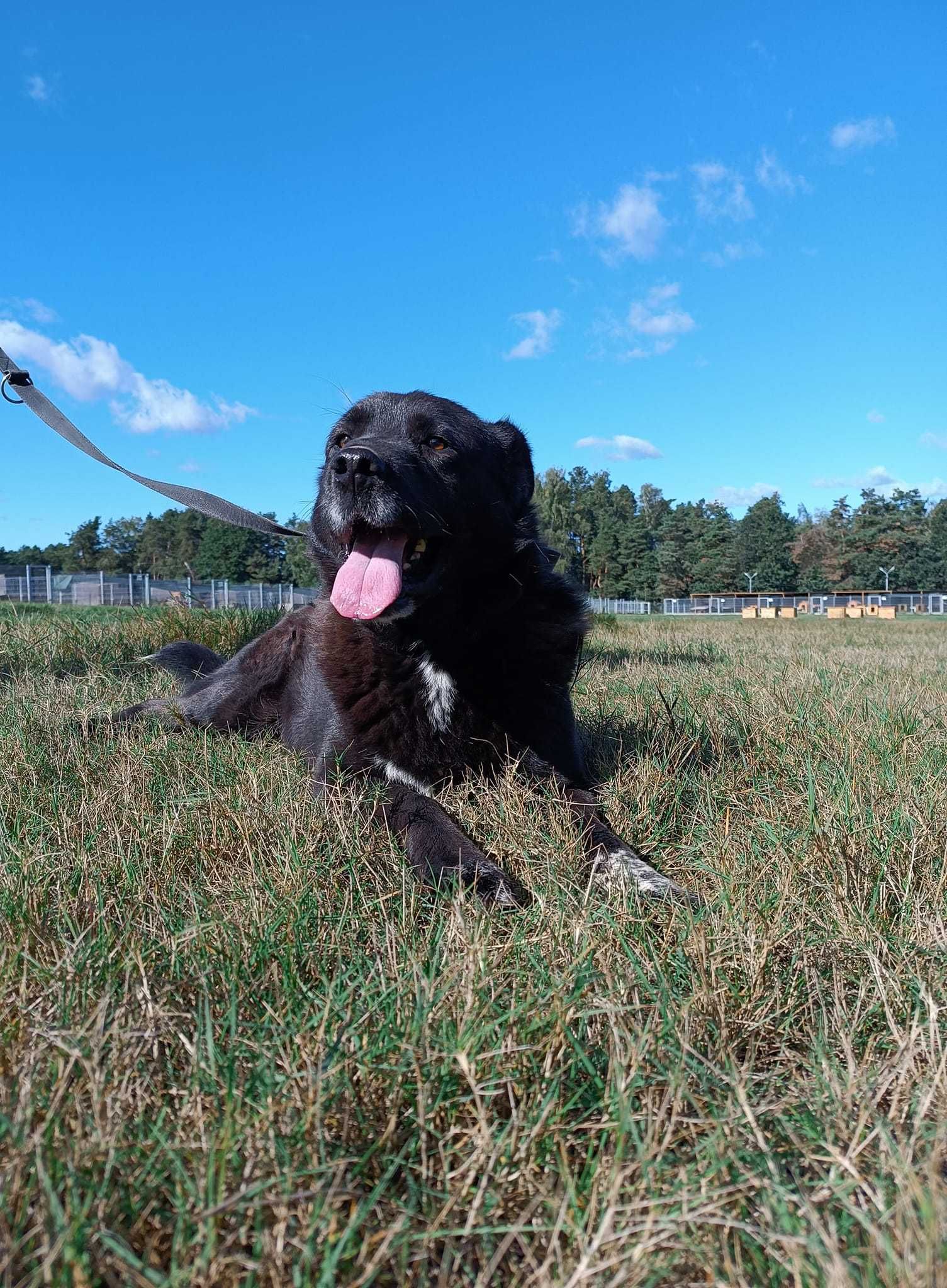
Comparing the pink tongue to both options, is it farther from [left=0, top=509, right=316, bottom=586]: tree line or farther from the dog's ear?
[left=0, top=509, right=316, bottom=586]: tree line

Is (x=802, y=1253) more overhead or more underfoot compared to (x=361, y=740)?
more underfoot

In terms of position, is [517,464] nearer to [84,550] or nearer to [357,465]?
[357,465]

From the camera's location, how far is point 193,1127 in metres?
0.97

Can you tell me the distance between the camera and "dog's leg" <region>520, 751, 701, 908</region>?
74.3 inches

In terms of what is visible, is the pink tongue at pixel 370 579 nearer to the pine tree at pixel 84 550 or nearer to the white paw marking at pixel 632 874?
the white paw marking at pixel 632 874

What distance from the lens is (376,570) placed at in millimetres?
2768

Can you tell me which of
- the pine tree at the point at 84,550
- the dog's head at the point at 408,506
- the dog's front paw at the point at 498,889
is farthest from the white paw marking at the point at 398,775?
the pine tree at the point at 84,550

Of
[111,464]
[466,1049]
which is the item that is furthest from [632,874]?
[111,464]

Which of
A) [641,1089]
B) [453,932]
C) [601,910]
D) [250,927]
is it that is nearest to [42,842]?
[250,927]

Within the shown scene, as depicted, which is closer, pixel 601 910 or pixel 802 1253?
pixel 802 1253

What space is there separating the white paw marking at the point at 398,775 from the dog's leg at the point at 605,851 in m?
0.36

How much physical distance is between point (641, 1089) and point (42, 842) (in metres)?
1.48

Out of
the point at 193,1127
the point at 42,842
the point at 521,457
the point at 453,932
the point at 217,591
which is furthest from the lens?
the point at 217,591

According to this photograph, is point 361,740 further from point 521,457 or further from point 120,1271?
point 120,1271
